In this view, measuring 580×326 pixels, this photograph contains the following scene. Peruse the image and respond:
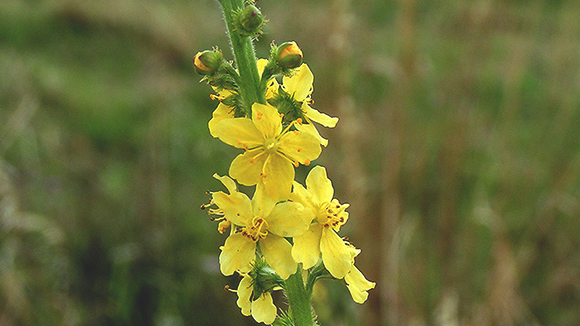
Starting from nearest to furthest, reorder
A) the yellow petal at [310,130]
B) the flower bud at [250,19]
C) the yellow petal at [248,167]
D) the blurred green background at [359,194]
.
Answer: the flower bud at [250,19] < the yellow petal at [248,167] < the yellow petal at [310,130] < the blurred green background at [359,194]

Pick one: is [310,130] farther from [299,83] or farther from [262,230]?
Answer: [262,230]

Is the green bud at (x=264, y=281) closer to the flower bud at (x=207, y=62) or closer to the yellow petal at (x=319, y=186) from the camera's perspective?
the yellow petal at (x=319, y=186)

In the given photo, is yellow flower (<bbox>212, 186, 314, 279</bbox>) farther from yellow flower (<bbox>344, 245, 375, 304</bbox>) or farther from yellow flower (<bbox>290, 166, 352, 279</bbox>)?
yellow flower (<bbox>344, 245, 375, 304</bbox>)

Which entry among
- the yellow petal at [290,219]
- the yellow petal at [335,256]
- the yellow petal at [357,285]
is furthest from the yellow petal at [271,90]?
the yellow petal at [357,285]

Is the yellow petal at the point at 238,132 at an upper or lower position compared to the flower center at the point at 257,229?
upper

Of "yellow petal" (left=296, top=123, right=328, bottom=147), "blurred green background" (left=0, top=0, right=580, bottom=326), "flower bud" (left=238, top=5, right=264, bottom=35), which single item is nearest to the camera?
"flower bud" (left=238, top=5, right=264, bottom=35)

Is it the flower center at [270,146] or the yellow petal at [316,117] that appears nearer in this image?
the flower center at [270,146]

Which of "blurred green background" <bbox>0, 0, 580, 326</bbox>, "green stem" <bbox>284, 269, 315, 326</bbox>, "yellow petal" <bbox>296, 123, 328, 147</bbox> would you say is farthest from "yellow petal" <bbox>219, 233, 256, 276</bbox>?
"blurred green background" <bbox>0, 0, 580, 326</bbox>

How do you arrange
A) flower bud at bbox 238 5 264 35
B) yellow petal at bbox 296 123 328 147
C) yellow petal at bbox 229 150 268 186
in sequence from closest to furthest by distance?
flower bud at bbox 238 5 264 35 < yellow petal at bbox 229 150 268 186 < yellow petal at bbox 296 123 328 147
